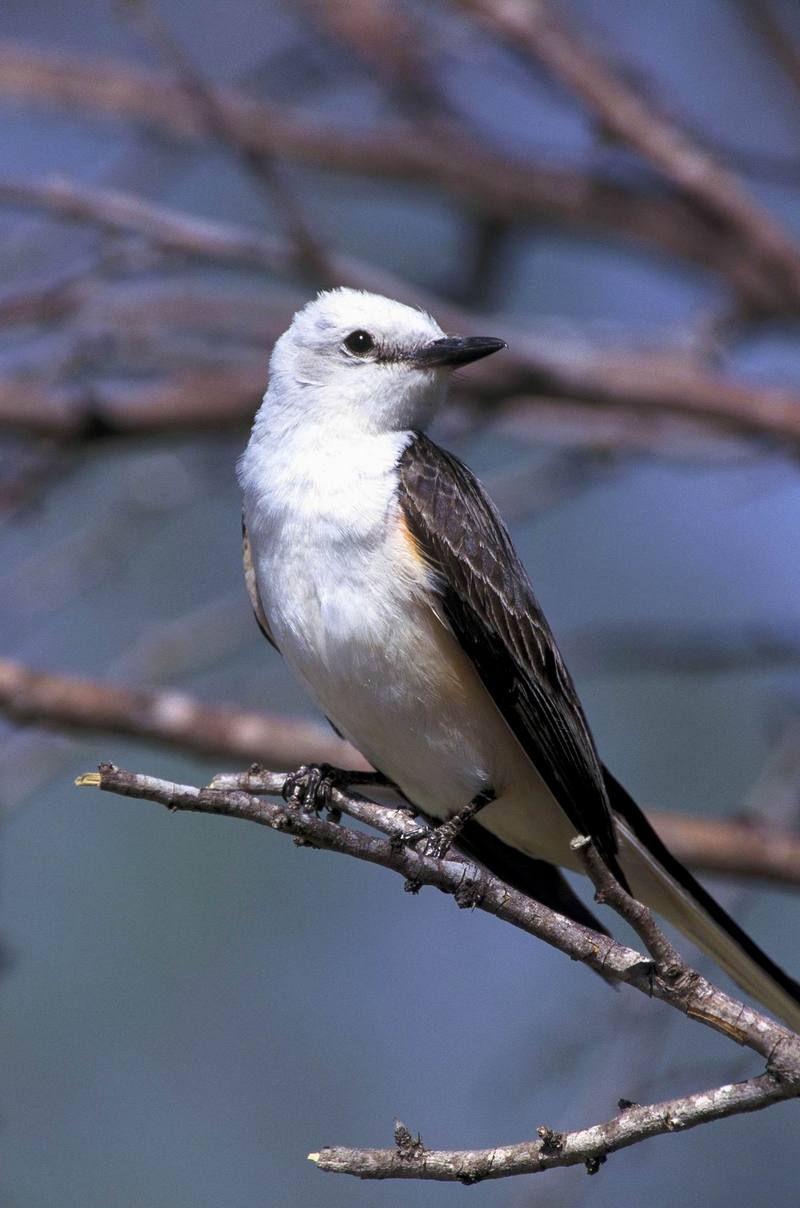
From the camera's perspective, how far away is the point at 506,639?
3.98 m

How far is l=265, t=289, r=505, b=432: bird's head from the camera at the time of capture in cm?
435

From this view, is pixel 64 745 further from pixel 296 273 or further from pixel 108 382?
pixel 296 273

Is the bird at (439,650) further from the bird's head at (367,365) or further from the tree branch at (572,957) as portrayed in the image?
the tree branch at (572,957)

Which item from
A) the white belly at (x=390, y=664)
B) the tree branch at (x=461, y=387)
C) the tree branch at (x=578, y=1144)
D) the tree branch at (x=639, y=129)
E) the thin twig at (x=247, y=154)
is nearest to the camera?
the tree branch at (x=578, y=1144)

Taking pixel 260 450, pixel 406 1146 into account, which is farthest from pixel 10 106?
pixel 406 1146

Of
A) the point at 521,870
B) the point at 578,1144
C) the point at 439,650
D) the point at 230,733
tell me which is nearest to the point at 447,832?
the point at 439,650

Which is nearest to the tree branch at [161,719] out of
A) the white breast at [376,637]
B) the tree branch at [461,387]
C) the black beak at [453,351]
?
the tree branch at [461,387]

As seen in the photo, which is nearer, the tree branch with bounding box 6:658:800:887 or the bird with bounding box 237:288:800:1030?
the bird with bounding box 237:288:800:1030

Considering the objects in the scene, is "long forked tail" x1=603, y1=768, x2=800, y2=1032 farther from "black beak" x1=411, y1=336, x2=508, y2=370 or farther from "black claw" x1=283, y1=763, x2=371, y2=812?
"black beak" x1=411, y1=336, x2=508, y2=370

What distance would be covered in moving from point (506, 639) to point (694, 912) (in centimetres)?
89

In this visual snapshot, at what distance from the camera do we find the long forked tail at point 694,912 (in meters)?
3.71

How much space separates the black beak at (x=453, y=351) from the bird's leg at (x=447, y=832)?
4.24ft

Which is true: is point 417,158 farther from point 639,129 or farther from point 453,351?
point 453,351

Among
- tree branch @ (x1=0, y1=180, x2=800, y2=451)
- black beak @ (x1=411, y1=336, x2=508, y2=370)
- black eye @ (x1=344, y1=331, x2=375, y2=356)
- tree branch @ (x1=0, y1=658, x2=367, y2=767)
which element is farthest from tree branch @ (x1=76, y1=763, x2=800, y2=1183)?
tree branch @ (x1=0, y1=180, x2=800, y2=451)
